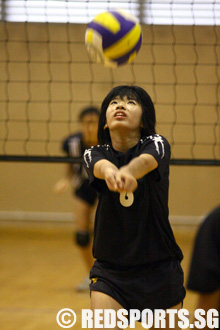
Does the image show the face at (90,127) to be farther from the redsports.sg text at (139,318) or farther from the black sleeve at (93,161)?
the redsports.sg text at (139,318)

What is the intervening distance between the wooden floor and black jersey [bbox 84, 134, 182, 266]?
67.4 inches

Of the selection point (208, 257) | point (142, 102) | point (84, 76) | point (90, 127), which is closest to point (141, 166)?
point (142, 102)

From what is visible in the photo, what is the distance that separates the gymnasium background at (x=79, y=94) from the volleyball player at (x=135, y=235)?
16.2ft

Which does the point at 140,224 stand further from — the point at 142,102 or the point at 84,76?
the point at 84,76

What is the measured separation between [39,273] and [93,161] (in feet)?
11.3

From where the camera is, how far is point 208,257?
5.03 feet

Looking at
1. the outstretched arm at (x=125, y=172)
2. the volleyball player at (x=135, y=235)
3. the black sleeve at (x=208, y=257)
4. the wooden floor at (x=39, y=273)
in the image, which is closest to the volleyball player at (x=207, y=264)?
the black sleeve at (x=208, y=257)

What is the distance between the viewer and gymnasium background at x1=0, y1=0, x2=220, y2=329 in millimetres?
7406

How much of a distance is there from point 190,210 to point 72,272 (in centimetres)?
259

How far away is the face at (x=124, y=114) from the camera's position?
2.44 metres

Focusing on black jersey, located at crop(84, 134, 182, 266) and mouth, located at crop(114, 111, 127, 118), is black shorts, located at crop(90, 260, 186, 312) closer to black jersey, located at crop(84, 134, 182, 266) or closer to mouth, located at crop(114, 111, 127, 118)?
black jersey, located at crop(84, 134, 182, 266)

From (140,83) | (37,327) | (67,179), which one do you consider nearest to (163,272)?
(37,327)

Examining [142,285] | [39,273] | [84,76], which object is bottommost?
[39,273]

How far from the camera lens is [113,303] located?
2314 mm
